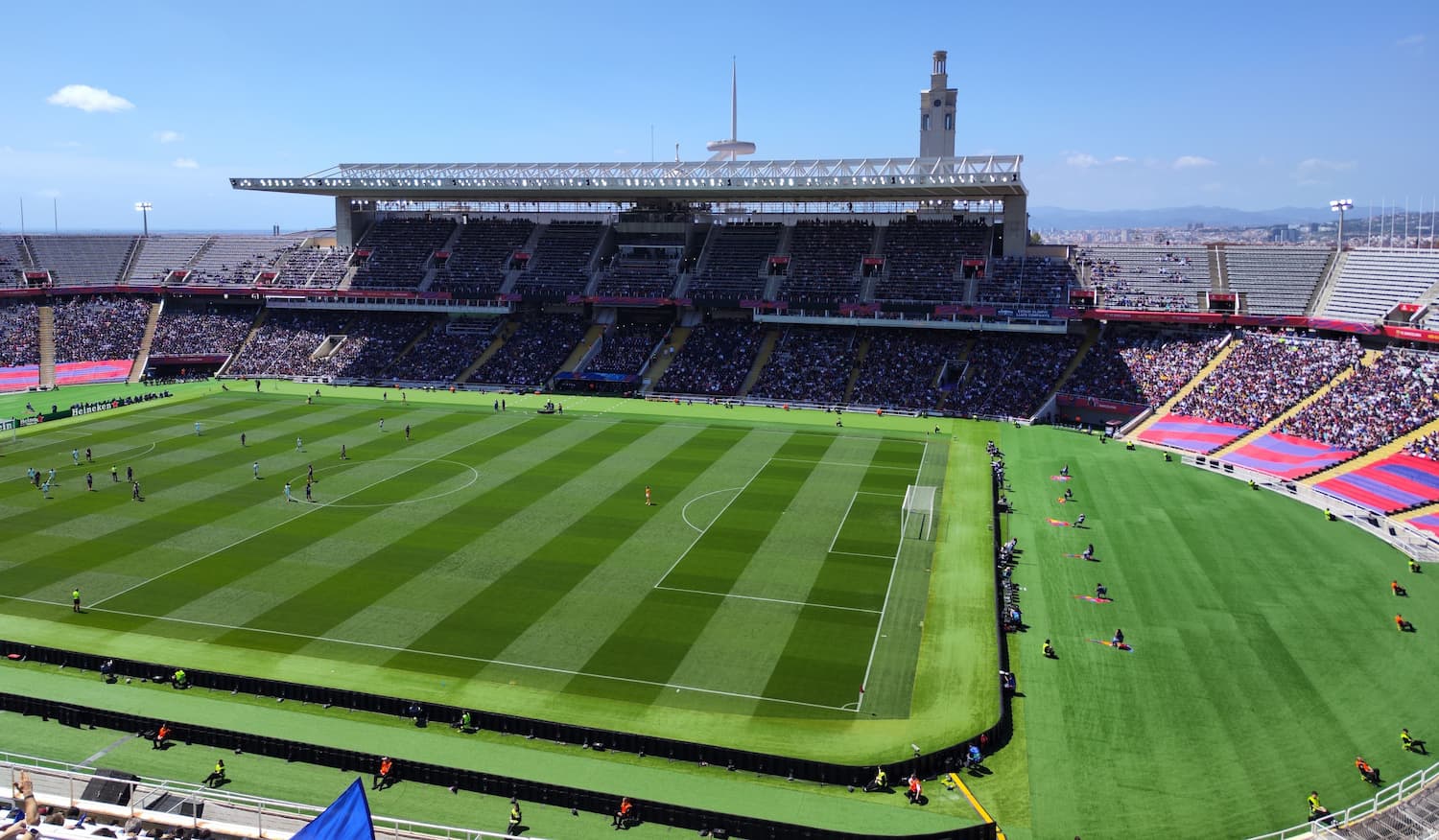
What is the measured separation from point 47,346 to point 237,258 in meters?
21.0

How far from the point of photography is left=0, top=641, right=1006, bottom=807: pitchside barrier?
24.3 metres

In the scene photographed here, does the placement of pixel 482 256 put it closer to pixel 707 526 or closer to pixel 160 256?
pixel 160 256

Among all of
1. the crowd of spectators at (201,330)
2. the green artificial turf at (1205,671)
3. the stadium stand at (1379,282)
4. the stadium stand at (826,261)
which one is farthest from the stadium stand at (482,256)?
the stadium stand at (1379,282)

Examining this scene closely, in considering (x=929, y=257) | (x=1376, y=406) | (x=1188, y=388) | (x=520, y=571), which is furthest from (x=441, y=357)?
(x=1376, y=406)

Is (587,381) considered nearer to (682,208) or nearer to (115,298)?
(682,208)

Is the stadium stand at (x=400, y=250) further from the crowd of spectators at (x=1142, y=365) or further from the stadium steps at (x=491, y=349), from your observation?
the crowd of spectators at (x=1142, y=365)

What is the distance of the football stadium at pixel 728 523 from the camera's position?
24.3 meters

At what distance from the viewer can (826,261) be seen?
84.8m

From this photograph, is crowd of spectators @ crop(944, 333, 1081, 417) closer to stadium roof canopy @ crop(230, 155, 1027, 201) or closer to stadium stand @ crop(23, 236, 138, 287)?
stadium roof canopy @ crop(230, 155, 1027, 201)

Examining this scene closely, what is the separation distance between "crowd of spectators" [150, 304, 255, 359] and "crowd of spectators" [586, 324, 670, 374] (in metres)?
37.4

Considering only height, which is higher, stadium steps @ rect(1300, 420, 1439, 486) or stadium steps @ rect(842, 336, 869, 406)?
stadium steps @ rect(842, 336, 869, 406)

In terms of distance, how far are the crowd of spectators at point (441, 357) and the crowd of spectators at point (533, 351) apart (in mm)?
2227

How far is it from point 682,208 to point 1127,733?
74.3 metres

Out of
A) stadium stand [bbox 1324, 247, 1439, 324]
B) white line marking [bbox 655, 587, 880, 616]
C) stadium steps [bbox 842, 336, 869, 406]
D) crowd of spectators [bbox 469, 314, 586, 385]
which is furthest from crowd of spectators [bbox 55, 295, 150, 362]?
stadium stand [bbox 1324, 247, 1439, 324]
